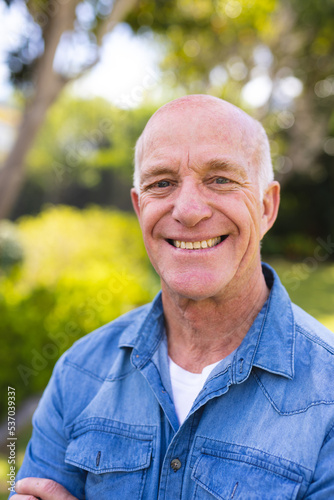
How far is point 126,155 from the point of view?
48.1 feet

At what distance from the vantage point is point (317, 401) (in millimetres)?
1334

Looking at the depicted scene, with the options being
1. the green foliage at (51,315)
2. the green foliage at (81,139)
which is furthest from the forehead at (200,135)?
the green foliage at (81,139)

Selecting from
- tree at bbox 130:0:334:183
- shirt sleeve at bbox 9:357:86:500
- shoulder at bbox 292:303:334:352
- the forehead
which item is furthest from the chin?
tree at bbox 130:0:334:183

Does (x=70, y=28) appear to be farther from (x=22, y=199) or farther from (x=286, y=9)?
(x=22, y=199)

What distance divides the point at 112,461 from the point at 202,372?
0.44m

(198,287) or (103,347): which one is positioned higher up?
(198,287)

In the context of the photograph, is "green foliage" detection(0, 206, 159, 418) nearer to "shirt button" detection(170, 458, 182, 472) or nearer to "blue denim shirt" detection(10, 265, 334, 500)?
"blue denim shirt" detection(10, 265, 334, 500)

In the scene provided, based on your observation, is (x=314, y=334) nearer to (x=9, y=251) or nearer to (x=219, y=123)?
(x=219, y=123)

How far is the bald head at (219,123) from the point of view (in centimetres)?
153

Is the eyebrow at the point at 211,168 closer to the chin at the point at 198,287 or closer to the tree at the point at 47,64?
the chin at the point at 198,287

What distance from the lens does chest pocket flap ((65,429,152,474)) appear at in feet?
4.96

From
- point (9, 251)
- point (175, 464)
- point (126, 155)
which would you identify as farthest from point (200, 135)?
point (126, 155)

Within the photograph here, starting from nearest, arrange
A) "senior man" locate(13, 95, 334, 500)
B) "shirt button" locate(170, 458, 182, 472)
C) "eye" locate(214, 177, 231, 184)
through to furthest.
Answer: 1. "senior man" locate(13, 95, 334, 500)
2. "shirt button" locate(170, 458, 182, 472)
3. "eye" locate(214, 177, 231, 184)

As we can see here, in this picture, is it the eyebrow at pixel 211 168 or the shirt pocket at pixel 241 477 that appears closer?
the shirt pocket at pixel 241 477
